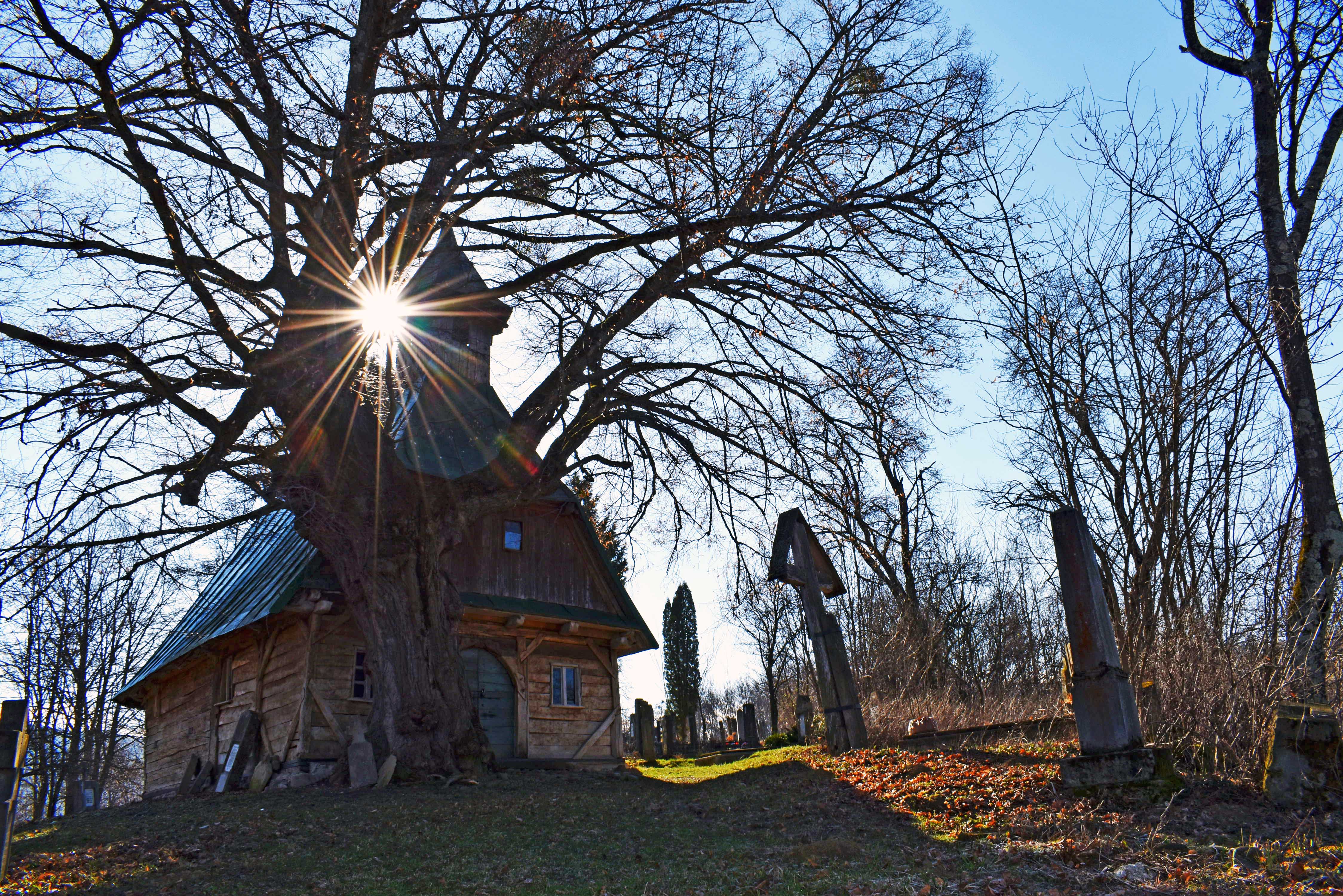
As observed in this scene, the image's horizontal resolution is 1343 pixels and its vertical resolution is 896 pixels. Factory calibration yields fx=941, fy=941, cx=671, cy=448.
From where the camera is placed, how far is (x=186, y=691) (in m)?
20.2

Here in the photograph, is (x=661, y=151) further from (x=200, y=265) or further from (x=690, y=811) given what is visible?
(x=690, y=811)

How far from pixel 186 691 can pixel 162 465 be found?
36.3 ft

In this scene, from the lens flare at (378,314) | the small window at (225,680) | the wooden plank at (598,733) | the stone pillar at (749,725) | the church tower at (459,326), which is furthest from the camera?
the stone pillar at (749,725)

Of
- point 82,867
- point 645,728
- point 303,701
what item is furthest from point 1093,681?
point 645,728

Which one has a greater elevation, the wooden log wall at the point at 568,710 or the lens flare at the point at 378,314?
the lens flare at the point at 378,314

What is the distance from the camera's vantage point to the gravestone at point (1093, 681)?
744 cm

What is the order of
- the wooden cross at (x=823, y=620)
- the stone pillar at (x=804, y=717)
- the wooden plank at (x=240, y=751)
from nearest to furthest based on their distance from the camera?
the wooden cross at (x=823, y=620)
the wooden plank at (x=240, y=751)
the stone pillar at (x=804, y=717)

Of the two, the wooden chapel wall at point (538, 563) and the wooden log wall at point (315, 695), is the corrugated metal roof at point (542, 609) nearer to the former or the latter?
the wooden chapel wall at point (538, 563)

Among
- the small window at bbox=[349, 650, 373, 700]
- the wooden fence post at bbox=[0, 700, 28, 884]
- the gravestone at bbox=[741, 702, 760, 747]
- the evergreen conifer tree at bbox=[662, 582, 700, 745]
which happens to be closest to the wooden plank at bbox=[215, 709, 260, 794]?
the small window at bbox=[349, 650, 373, 700]

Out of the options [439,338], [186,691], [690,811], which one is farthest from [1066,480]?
[186,691]

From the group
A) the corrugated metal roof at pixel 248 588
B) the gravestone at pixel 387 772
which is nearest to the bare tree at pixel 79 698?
the corrugated metal roof at pixel 248 588

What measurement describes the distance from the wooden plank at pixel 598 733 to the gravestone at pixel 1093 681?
11.9 meters

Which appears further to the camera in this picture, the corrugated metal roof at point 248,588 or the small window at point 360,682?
the small window at point 360,682

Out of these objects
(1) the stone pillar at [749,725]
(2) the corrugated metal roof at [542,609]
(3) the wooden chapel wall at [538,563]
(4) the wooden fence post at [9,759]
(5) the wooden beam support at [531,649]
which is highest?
(3) the wooden chapel wall at [538,563]
